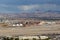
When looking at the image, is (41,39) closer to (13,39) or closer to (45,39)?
(45,39)

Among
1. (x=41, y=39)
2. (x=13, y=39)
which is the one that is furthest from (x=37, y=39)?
(x=13, y=39)

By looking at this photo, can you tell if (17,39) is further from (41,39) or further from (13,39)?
(41,39)


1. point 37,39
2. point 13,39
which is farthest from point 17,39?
point 37,39

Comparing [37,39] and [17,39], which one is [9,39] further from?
[37,39]

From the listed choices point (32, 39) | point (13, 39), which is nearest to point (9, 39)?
point (13, 39)

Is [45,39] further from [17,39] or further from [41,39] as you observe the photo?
[17,39]

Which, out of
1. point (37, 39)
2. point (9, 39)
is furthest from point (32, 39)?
point (9, 39)
